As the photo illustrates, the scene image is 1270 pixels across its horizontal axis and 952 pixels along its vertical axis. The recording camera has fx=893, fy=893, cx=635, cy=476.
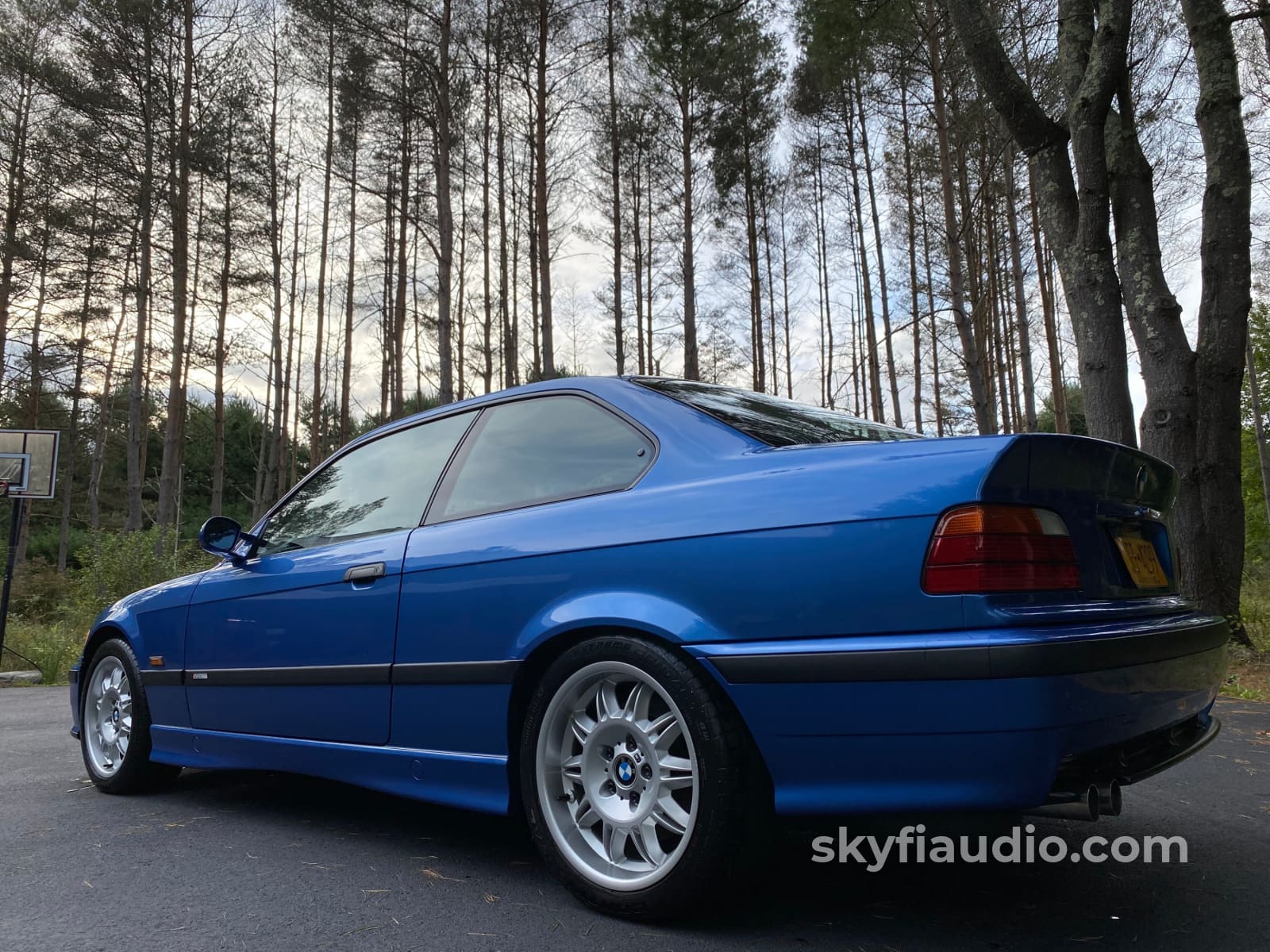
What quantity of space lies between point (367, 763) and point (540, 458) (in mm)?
1132

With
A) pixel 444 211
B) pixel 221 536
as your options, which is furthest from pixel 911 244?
pixel 221 536

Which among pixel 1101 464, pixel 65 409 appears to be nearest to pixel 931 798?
pixel 1101 464

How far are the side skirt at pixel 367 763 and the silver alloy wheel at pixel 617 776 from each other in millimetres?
206

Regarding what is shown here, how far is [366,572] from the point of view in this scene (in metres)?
2.92

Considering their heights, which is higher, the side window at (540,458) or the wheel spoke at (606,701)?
the side window at (540,458)

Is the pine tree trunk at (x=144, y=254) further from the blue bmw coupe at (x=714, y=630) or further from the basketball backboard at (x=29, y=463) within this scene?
the blue bmw coupe at (x=714, y=630)

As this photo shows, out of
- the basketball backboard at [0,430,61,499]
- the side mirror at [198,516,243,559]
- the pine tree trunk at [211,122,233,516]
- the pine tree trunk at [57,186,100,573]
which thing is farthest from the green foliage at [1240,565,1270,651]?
the pine tree trunk at [57,186,100,573]

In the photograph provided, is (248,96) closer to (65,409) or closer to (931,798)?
(65,409)

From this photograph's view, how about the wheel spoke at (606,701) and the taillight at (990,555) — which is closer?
the taillight at (990,555)

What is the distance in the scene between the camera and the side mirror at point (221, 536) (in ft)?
11.7

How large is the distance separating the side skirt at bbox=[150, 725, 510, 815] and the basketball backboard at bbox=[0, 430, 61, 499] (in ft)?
26.3

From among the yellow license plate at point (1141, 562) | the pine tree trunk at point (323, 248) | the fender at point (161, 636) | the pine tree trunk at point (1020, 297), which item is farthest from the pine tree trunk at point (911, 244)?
the fender at point (161, 636)

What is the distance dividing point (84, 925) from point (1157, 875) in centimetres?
291

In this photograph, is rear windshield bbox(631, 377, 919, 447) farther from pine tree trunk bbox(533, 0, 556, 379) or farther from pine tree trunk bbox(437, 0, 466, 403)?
pine tree trunk bbox(533, 0, 556, 379)
